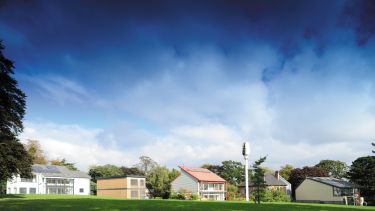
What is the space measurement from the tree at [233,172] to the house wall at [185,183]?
24.8 meters

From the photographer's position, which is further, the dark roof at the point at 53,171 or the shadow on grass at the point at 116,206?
the dark roof at the point at 53,171

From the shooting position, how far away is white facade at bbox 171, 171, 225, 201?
9388 centimetres

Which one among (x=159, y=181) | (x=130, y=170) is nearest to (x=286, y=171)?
(x=130, y=170)

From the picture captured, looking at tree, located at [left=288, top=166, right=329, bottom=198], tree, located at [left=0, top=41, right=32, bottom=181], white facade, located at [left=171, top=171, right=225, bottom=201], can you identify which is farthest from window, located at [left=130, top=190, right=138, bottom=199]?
tree, located at [left=0, top=41, right=32, bottom=181]

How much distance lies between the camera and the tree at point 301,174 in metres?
110

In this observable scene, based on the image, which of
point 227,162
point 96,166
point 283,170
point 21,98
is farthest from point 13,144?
point 283,170

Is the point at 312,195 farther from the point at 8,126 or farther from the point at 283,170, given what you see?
the point at 8,126

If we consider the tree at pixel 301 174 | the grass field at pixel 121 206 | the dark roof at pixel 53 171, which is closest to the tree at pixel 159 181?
the dark roof at pixel 53 171

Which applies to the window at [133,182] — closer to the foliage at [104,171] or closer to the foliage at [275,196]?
the foliage at [104,171]

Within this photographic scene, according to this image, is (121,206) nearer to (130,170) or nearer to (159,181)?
(159,181)

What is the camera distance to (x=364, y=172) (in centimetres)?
9081

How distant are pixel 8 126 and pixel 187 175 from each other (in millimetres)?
56407

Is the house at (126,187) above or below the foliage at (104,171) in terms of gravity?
below

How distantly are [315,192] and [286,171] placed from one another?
25407mm
